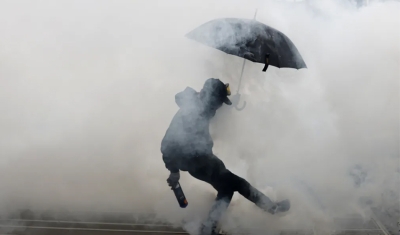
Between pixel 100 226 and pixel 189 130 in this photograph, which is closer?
pixel 189 130

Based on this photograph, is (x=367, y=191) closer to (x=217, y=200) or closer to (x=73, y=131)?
(x=217, y=200)

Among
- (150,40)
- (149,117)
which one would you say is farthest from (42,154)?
(150,40)

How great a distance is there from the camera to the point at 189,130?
3031 mm

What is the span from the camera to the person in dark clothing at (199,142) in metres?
3.00

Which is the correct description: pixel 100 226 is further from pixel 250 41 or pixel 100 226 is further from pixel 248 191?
pixel 250 41

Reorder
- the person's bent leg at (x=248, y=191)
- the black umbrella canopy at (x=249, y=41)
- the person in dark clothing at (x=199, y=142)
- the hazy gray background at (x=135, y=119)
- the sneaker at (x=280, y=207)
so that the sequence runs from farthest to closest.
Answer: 1. the hazy gray background at (x=135, y=119)
2. the sneaker at (x=280, y=207)
3. the person's bent leg at (x=248, y=191)
4. the person in dark clothing at (x=199, y=142)
5. the black umbrella canopy at (x=249, y=41)

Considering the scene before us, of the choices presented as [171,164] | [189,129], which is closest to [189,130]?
[189,129]

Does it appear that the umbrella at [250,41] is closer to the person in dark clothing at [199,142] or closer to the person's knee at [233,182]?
the person in dark clothing at [199,142]

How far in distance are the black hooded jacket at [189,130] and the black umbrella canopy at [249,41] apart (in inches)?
16.0

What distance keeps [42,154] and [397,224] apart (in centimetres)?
312

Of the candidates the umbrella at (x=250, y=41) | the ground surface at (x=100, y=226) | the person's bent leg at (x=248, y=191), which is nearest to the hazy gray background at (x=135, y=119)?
the ground surface at (x=100, y=226)

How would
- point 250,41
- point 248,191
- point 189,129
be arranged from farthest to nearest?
point 248,191 < point 189,129 < point 250,41

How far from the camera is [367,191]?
3686 millimetres

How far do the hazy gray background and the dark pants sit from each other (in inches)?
7.0
